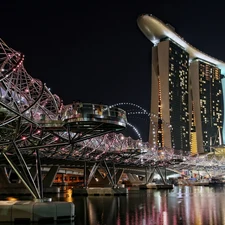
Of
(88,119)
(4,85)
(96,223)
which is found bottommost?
(96,223)

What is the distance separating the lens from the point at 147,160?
10269 centimetres

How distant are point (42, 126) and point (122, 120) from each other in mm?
6851

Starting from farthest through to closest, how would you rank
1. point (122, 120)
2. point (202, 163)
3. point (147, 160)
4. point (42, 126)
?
1. point (202, 163)
2. point (147, 160)
3. point (42, 126)
4. point (122, 120)

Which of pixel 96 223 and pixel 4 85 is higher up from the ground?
pixel 4 85

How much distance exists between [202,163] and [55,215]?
142 meters

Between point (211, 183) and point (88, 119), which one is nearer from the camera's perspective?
point (88, 119)

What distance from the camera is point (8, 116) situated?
31.4m

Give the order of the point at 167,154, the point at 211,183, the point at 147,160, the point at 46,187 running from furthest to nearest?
the point at 211,183 < the point at 167,154 < the point at 147,160 < the point at 46,187

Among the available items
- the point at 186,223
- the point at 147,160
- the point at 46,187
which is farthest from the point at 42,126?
the point at 147,160

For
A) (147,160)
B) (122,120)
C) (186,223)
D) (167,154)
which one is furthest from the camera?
(167,154)

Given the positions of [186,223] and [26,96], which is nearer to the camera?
[186,223]

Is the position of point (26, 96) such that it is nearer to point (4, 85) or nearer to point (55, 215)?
point (4, 85)

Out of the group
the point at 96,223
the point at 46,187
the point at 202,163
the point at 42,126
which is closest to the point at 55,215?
the point at 96,223

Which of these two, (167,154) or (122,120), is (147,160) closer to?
(167,154)
